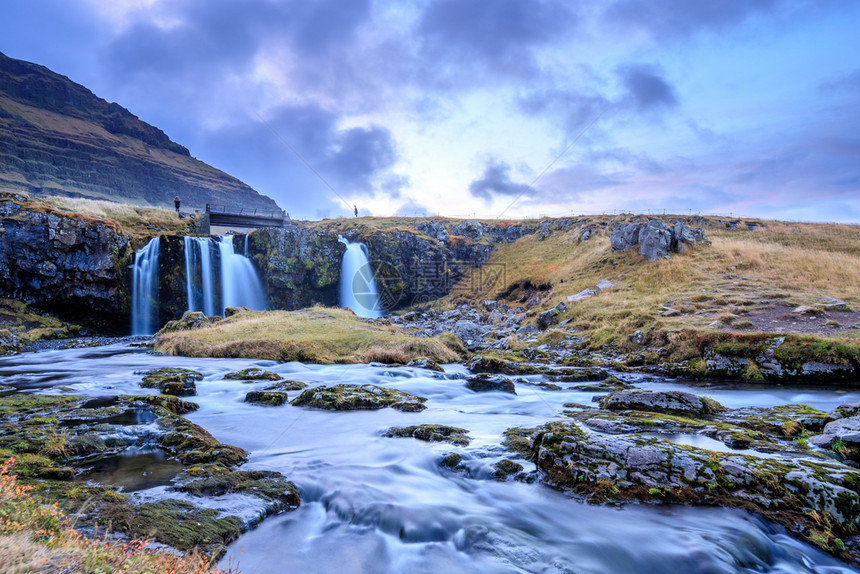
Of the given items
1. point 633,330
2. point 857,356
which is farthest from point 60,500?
point 633,330

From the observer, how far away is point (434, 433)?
396 inches

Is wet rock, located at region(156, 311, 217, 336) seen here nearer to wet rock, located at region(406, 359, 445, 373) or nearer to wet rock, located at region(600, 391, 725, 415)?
wet rock, located at region(406, 359, 445, 373)

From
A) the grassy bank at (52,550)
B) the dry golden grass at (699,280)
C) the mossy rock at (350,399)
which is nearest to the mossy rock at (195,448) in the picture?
the grassy bank at (52,550)

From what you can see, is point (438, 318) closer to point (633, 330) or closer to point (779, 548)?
point (633, 330)

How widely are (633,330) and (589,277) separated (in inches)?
664

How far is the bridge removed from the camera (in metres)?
56.7

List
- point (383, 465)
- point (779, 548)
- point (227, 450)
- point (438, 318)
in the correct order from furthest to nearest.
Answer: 1. point (438, 318)
2. point (383, 465)
3. point (227, 450)
4. point (779, 548)

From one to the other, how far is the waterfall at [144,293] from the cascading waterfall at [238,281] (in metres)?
6.82

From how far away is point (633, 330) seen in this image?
2325 cm

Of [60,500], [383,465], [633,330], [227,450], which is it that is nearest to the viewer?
[60,500]

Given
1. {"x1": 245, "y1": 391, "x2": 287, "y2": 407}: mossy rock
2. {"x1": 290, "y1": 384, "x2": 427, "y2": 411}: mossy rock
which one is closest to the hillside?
{"x1": 245, "y1": 391, "x2": 287, "y2": 407}: mossy rock

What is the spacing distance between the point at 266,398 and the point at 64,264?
36.0 metres

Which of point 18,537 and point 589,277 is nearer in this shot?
point 18,537

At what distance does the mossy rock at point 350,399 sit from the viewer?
1270 centimetres
